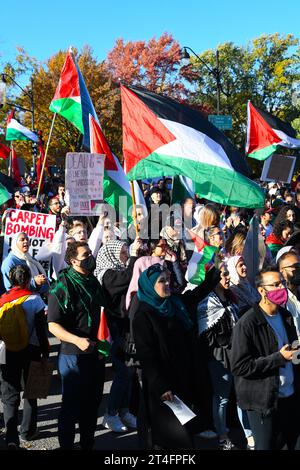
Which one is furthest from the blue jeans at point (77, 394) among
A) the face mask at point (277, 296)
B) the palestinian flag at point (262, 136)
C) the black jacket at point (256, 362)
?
the palestinian flag at point (262, 136)

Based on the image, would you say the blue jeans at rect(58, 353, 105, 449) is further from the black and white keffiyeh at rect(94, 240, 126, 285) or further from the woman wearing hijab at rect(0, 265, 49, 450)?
the black and white keffiyeh at rect(94, 240, 126, 285)

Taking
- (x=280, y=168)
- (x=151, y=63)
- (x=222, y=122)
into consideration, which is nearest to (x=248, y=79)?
(x=151, y=63)

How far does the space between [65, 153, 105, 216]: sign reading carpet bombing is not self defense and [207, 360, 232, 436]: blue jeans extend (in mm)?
3111

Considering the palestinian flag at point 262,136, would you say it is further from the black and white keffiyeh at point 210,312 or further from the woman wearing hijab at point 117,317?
the black and white keffiyeh at point 210,312

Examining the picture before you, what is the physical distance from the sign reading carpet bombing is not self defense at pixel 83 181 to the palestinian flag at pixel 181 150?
91 cm

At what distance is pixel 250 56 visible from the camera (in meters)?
57.2

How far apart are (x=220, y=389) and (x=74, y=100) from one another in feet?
17.3

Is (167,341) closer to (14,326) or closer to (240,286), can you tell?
(240,286)

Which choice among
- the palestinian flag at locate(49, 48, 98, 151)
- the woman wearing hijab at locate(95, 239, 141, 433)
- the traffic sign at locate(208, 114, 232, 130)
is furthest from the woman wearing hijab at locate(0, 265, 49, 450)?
the traffic sign at locate(208, 114, 232, 130)

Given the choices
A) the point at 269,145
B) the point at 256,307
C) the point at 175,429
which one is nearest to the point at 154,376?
the point at 175,429

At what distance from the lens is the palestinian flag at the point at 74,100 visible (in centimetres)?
902

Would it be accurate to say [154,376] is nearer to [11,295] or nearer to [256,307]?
[256,307]

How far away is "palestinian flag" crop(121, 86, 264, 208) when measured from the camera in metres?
6.29

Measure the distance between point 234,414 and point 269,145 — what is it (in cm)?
630
